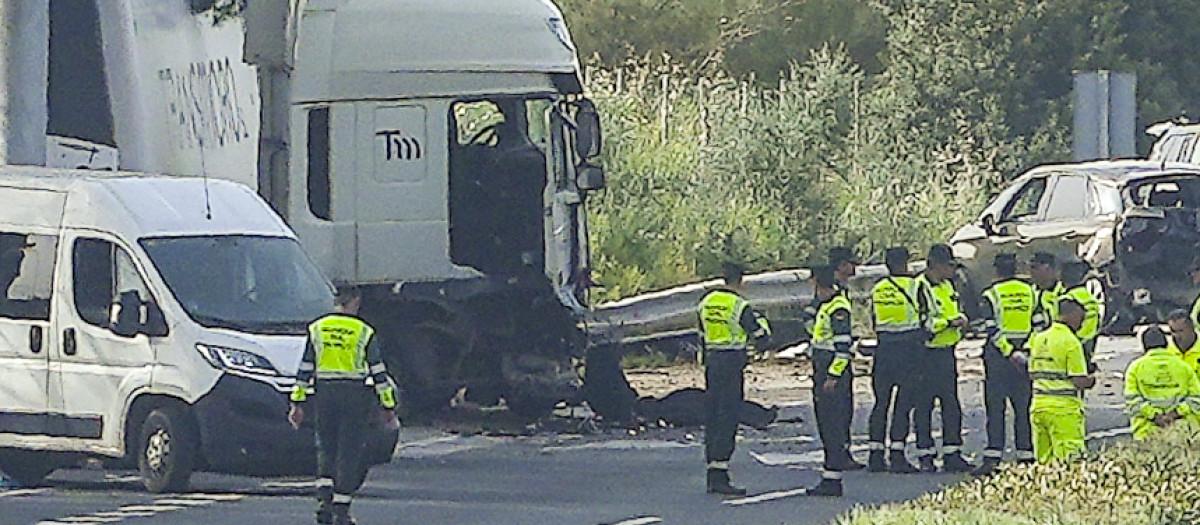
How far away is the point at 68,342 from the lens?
15477 millimetres

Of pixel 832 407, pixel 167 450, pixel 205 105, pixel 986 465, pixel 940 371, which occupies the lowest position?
pixel 986 465

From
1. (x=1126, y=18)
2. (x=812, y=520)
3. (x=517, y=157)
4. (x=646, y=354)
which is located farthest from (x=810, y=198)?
(x=812, y=520)

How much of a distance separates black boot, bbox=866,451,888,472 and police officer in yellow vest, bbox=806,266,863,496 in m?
0.70

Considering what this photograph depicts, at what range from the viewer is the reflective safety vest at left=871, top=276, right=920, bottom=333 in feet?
52.0

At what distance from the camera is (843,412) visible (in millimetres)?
15336

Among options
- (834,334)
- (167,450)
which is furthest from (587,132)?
(167,450)

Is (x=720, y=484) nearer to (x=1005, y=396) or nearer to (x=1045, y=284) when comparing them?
(x=1005, y=396)

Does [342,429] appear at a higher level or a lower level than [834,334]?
lower

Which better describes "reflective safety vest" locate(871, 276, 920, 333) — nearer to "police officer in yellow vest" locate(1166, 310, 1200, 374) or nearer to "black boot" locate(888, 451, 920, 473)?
"black boot" locate(888, 451, 920, 473)

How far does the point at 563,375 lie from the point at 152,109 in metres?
4.24

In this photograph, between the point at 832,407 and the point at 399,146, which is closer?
the point at 832,407

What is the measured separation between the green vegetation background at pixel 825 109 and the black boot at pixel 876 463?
355 inches

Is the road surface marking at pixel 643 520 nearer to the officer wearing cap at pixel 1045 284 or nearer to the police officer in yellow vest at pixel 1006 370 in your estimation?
the police officer in yellow vest at pixel 1006 370

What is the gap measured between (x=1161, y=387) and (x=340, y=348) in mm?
4413
